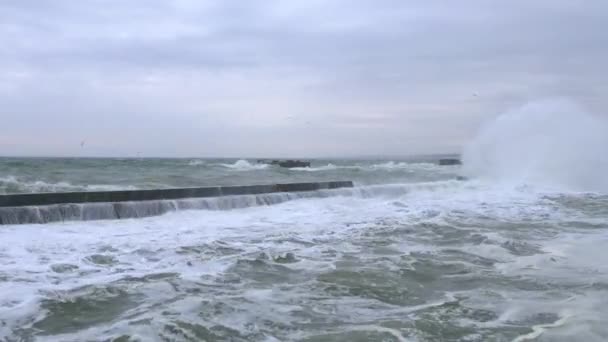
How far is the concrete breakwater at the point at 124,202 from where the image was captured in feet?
25.1

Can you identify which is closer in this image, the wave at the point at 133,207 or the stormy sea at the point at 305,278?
the stormy sea at the point at 305,278

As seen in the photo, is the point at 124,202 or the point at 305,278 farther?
the point at 124,202

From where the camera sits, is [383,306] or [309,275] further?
[309,275]

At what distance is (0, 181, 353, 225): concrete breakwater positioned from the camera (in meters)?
7.65

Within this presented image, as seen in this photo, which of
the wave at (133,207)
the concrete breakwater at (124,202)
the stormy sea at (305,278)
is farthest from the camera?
the concrete breakwater at (124,202)

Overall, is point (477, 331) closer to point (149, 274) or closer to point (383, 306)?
point (383, 306)

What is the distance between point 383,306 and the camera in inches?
142

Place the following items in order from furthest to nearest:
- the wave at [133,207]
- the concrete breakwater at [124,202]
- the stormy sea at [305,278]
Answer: the concrete breakwater at [124,202], the wave at [133,207], the stormy sea at [305,278]

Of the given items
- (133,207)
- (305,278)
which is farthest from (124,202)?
(305,278)

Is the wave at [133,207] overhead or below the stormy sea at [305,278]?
overhead

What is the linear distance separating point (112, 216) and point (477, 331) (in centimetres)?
689

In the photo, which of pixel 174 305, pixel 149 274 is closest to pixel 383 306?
pixel 174 305

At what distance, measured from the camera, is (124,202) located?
344 inches

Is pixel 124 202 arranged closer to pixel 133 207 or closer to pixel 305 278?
pixel 133 207
